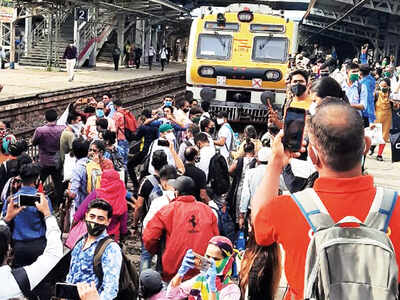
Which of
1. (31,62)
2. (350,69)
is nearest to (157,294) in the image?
(350,69)

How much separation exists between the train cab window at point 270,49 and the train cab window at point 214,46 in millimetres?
676

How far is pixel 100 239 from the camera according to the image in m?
3.94

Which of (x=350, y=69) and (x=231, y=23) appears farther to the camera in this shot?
(x=231, y=23)

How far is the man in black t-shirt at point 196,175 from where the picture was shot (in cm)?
596

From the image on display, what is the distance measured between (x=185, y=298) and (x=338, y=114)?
1.81 m

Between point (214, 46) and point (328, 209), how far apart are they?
13723 millimetres

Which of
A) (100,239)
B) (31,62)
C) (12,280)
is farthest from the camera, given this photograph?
(31,62)

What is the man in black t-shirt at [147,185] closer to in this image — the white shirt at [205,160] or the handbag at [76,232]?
the handbag at [76,232]

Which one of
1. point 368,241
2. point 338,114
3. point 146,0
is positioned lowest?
point 368,241

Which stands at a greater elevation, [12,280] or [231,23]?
[231,23]

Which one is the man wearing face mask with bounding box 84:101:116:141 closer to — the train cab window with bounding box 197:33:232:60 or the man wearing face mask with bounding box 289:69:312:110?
the man wearing face mask with bounding box 289:69:312:110

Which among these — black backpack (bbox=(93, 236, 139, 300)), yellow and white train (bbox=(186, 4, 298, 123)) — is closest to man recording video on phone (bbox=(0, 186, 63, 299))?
black backpack (bbox=(93, 236, 139, 300))

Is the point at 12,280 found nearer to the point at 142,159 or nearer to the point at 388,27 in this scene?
the point at 142,159

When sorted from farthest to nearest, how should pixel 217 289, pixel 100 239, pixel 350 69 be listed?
1. pixel 350 69
2. pixel 100 239
3. pixel 217 289
